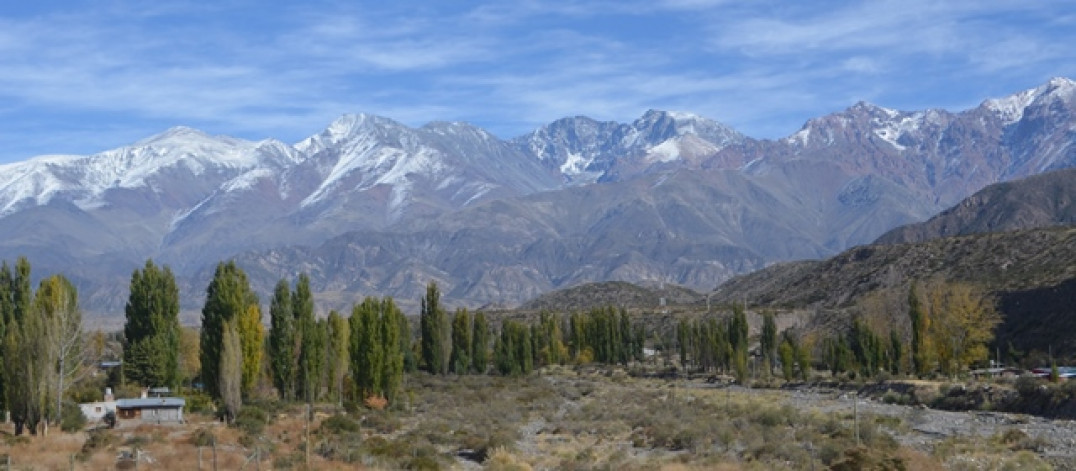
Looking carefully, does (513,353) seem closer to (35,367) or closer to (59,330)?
(59,330)

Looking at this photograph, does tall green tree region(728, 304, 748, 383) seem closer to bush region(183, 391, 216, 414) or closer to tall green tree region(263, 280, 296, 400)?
tall green tree region(263, 280, 296, 400)

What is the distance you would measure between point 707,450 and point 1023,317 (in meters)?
85.5

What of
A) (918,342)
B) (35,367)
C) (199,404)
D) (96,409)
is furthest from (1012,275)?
(35,367)

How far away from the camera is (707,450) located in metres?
50.4

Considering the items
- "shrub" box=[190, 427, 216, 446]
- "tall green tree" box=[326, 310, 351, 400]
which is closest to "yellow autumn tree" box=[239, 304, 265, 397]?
"tall green tree" box=[326, 310, 351, 400]

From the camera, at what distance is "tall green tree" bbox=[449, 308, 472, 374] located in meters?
125

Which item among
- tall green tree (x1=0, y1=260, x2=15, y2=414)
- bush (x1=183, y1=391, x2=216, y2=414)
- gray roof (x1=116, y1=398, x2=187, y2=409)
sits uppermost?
tall green tree (x1=0, y1=260, x2=15, y2=414)

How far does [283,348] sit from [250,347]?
3767 mm

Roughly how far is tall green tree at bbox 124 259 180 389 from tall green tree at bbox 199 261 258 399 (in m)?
4.32

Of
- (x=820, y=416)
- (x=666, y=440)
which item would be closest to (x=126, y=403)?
(x=666, y=440)

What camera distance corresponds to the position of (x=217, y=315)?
77062 mm

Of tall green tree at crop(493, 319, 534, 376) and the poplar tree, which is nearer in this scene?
the poplar tree

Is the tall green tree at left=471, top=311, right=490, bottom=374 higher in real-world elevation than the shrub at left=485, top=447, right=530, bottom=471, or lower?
higher

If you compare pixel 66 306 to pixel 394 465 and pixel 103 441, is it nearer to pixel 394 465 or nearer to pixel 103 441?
pixel 103 441
